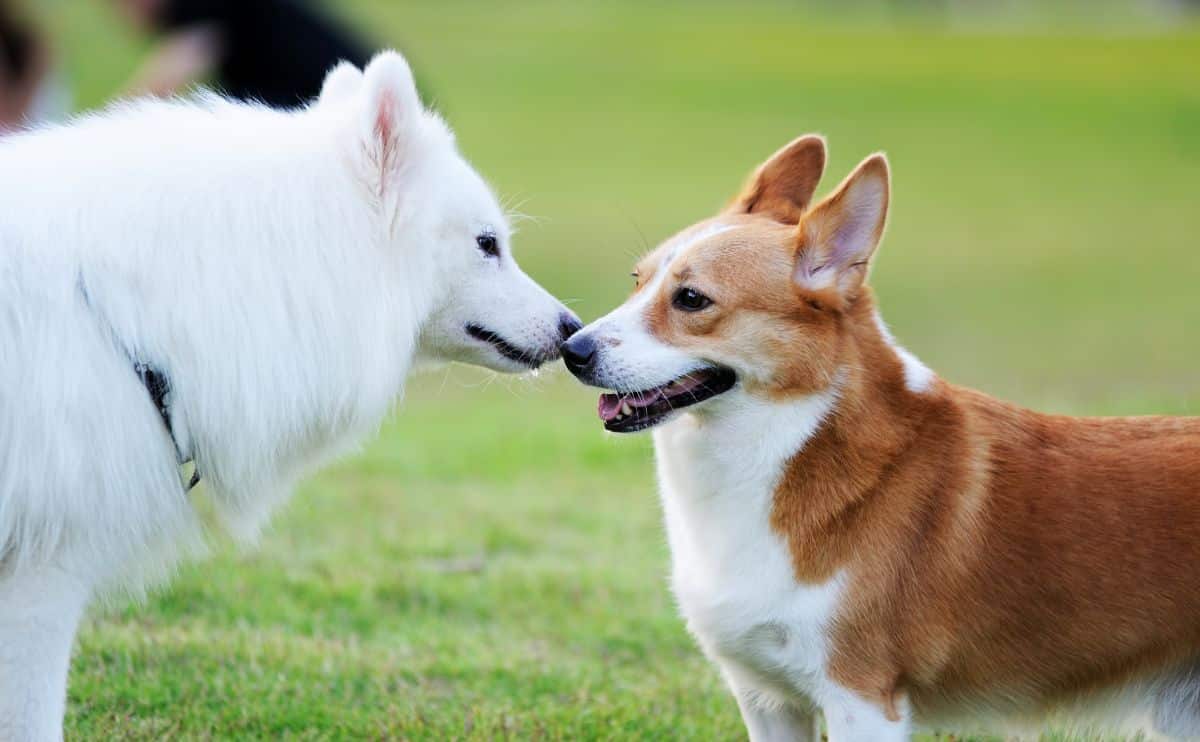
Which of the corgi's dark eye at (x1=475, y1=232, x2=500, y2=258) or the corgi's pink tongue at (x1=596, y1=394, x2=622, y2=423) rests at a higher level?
the corgi's dark eye at (x1=475, y1=232, x2=500, y2=258)

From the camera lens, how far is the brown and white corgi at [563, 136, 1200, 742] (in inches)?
159

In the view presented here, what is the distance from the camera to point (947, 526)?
13.5 feet

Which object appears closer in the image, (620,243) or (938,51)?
(620,243)

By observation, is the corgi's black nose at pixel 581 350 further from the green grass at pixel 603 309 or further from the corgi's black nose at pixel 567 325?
the green grass at pixel 603 309

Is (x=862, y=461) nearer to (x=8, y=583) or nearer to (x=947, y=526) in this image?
(x=947, y=526)

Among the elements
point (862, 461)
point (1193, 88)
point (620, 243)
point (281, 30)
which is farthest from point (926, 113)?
point (862, 461)

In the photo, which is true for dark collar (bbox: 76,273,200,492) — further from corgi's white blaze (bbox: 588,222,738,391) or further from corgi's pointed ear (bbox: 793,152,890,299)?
corgi's pointed ear (bbox: 793,152,890,299)

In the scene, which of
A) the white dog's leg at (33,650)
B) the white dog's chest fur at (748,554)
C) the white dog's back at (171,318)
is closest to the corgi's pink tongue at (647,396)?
the white dog's chest fur at (748,554)

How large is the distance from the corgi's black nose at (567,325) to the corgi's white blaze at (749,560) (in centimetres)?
60

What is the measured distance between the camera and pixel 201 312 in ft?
13.8

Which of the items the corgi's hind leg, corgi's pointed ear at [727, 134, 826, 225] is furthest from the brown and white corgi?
corgi's pointed ear at [727, 134, 826, 225]

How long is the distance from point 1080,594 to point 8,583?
9.49 ft

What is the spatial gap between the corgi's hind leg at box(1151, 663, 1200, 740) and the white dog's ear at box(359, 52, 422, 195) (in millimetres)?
2673

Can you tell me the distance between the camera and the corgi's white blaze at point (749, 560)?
4.03 metres
